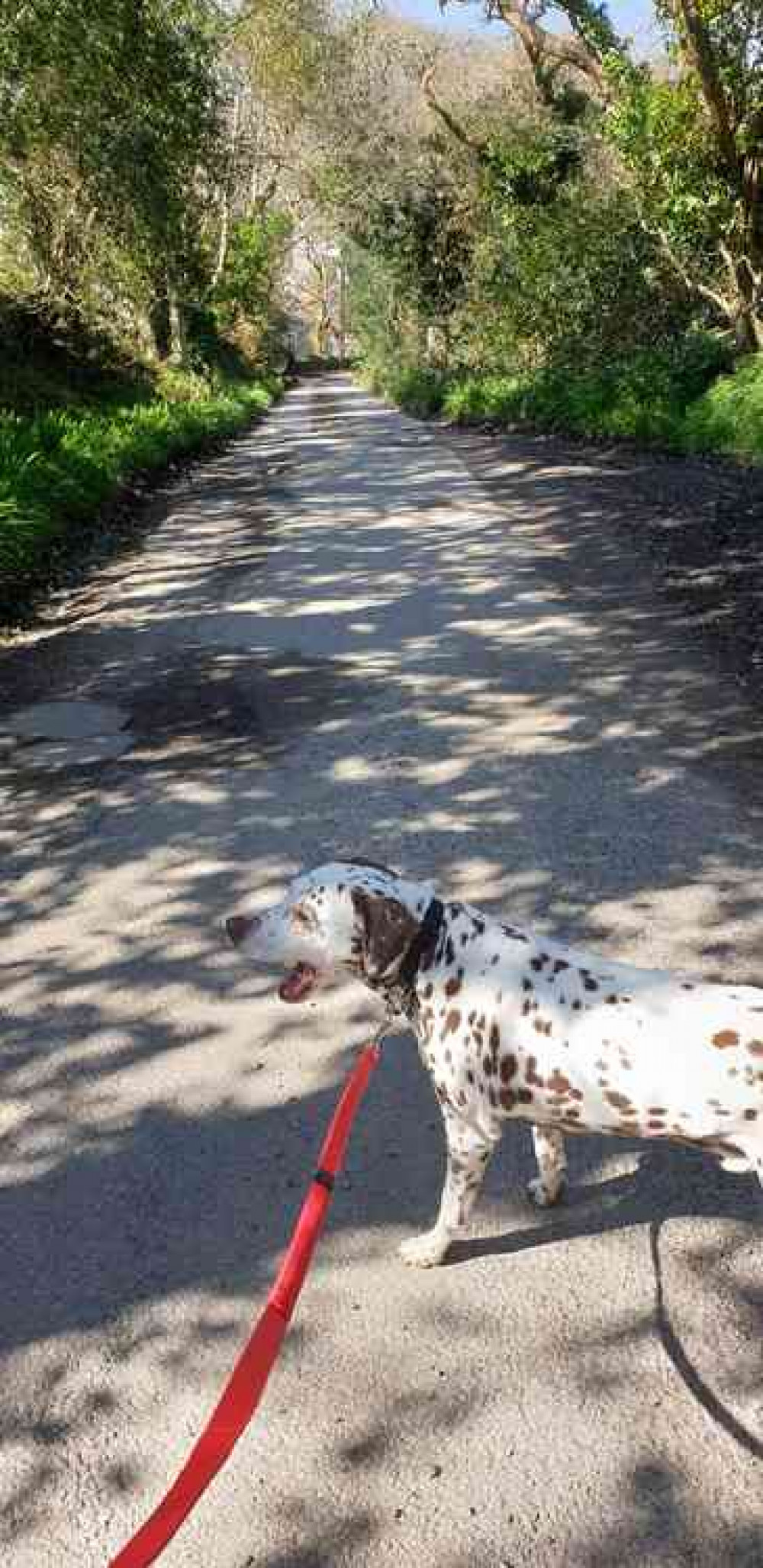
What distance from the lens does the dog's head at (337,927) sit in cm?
291

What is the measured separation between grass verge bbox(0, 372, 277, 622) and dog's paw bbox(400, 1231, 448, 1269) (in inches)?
351

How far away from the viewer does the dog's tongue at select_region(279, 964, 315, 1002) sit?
2.97m

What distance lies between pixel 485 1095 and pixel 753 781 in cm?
388

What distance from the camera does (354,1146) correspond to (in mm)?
3762

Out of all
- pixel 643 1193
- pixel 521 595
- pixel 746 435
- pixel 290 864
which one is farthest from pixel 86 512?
pixel 643 1193

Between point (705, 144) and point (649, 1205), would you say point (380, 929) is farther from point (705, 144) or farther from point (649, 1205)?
point (705, 144)

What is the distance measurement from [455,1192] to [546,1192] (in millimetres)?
444

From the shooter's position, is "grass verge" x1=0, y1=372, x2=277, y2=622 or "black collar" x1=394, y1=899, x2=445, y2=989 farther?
"grass verge" x1=0, y1=372, x2=277, y2=622

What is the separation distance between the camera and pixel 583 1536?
248 cm

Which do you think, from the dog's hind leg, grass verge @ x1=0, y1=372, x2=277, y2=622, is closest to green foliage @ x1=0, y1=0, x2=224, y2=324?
grass verge @ x1=0, y1=372, x2=277, y2=622

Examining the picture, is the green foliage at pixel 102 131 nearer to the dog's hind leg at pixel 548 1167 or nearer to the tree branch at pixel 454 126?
the tree branch at pixel 454 126

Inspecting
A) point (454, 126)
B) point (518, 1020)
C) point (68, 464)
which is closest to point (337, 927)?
point (518, 1020)

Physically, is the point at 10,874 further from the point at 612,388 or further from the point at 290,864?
the point at 612,388

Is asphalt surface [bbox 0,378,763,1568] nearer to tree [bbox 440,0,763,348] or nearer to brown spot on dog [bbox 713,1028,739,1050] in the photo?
brown spot on dog [bbox 713,1028,739,1050]
